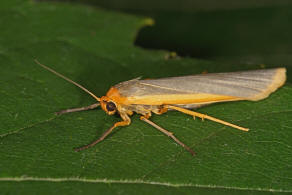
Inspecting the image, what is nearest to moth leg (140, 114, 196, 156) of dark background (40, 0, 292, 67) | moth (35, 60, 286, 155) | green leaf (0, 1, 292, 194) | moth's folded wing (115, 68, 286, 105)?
green leaf (0, 1, 292, 194)

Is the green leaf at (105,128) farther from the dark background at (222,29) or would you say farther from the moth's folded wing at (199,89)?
the dark background at (222,29)

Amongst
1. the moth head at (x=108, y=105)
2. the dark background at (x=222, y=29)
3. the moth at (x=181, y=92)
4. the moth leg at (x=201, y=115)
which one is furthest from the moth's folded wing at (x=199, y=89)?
the dark background at (x=222, y=29)

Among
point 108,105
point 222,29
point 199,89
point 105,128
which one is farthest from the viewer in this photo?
point 222,29

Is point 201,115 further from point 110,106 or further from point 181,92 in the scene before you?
point 110,106

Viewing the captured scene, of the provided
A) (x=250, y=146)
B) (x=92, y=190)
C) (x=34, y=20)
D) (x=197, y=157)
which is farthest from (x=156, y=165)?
(x=34, y=20)

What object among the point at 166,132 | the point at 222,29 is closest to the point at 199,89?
the point at 166,132
